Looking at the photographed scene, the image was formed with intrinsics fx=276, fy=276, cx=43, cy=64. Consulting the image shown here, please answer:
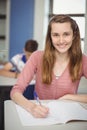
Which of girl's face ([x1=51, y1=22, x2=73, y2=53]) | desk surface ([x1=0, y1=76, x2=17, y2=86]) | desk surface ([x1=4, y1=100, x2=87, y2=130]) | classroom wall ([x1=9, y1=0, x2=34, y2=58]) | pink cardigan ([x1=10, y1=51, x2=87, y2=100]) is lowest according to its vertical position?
desk surface ([x1=0, y1=76, x2=17, y2=86])

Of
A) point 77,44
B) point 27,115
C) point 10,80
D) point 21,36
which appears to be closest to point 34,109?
point 27,115

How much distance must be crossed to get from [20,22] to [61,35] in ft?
14.0

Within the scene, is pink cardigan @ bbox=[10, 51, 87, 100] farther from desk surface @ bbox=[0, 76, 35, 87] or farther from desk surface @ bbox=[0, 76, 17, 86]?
desk surface @ bbox=[0, 76, 17, 86]

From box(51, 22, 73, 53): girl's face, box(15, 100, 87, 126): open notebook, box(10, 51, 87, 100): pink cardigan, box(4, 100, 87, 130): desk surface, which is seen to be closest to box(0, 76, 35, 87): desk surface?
box(10, 51, 87, 100): pink cardigan

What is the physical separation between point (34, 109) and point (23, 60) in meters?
1.93

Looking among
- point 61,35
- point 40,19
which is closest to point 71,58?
point 61,35

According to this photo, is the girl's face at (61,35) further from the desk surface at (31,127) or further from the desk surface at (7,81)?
the desk surface at (7,81)

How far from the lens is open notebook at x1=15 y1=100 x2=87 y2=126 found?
131 cm

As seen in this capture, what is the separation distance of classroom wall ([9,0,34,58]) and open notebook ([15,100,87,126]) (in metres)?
4.34

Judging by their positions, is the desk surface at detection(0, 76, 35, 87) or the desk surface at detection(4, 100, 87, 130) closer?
the desk surface at detection(4, 100, 87, 130)

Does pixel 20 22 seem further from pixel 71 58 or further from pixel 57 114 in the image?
pixel 57 114

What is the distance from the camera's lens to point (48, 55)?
1.81 m

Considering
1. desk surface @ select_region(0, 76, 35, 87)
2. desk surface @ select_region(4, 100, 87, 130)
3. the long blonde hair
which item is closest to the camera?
desk surface @ select_region(4, 100, 87, 130)

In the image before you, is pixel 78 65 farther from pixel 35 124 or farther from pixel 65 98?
pixel 35 124
